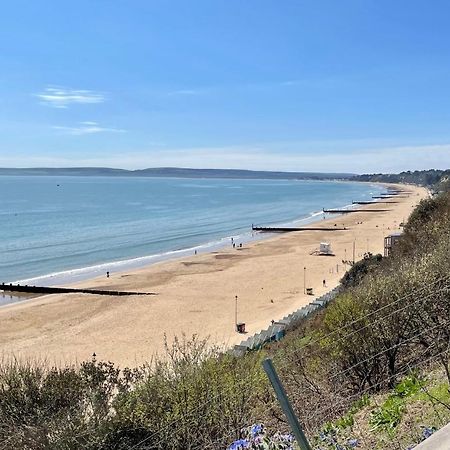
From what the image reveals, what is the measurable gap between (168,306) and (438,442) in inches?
1200

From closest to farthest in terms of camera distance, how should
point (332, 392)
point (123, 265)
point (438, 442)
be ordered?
point (438, 442) → point (332, 392) → point (123, 265)

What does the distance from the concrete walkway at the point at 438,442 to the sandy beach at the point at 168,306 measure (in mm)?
12668

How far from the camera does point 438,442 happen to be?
3.03 metres

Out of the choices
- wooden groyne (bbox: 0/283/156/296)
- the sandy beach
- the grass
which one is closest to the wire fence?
the grass

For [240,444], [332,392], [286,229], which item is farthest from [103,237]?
[240,444]

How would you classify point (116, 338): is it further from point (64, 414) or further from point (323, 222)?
point (323, 222)

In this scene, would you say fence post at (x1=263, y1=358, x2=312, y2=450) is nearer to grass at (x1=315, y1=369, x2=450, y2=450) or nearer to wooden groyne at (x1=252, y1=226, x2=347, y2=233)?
grass at (x1=315, y1=369, x2=450, y2=450)

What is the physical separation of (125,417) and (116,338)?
18273 millimetres

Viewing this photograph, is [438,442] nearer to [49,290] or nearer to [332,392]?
[332,392]

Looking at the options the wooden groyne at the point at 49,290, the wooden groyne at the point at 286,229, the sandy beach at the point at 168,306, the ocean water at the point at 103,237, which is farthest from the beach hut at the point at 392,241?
the wooden groyne at the point at 286,229

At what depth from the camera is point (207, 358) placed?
33.7 ft

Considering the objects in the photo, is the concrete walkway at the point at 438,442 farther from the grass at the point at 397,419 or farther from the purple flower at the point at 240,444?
the purple flower at the point at 240,444

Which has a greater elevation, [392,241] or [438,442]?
[438,442]

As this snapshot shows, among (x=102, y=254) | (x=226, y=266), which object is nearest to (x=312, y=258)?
(x=226, y=266)
